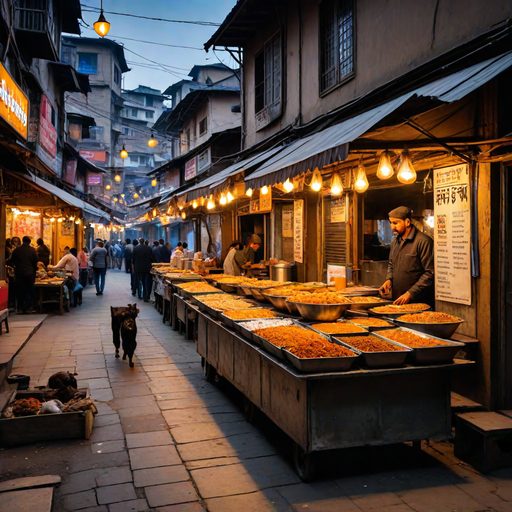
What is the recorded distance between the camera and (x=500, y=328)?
563 centimetres

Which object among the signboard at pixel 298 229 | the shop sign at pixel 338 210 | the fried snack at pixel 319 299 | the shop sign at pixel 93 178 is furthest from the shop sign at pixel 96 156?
the fried snack at pixel 319 299

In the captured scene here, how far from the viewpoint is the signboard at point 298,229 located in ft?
38.7

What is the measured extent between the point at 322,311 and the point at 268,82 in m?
9.80

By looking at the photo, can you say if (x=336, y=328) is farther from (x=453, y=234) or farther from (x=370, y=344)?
(x=453, y=234)

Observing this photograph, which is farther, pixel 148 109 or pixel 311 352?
pixel 148 109

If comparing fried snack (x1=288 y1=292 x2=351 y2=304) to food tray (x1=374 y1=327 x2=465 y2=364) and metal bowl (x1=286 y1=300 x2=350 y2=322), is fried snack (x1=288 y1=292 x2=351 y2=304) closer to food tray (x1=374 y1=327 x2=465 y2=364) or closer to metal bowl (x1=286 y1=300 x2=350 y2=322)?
metal bowl (x1=286 y1=300 x2=350 y2=322)

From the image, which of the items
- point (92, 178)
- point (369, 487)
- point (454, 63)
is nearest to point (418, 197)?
point (454, 63)

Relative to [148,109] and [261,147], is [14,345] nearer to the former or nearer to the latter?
[261,147]

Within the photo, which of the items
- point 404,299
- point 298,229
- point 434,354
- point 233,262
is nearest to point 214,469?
point 434,354

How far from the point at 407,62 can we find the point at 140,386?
647 centimetres

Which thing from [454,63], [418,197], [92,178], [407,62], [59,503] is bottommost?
[59,503]

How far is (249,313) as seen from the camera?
23.2ft

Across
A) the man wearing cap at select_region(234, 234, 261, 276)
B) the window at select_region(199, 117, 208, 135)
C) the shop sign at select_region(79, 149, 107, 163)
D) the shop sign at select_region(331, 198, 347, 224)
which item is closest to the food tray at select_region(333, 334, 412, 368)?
the shop sign at select_region(331, 198, 347, 224)

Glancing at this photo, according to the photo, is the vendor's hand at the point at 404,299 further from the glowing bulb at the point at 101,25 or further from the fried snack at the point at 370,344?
the glowing bulb at the point at 101,25
